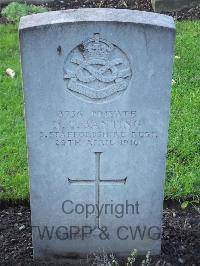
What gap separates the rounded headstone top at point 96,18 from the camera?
3.13 meters

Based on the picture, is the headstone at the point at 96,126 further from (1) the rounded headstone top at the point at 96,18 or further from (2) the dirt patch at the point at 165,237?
(2) the dirt patch at the point at 165,237

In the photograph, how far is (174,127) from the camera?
5250 millimetres

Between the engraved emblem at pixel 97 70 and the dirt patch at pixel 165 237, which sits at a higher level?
the engraved emblem at pixel 97 70

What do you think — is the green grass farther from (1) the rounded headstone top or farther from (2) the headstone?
(1) the rounded headstone top

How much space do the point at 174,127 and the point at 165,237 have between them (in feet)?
4.75

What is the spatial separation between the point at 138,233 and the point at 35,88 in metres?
1.13

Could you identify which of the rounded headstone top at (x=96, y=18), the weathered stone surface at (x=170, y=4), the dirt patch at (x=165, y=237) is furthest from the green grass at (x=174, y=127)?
the rounded headstone top at (x=96, y=18)

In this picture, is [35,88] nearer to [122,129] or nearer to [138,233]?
[122,129]

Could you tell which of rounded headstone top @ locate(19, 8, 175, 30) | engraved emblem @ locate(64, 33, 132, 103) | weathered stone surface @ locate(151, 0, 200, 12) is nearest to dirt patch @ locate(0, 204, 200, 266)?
engraved emblem @ locate(64, 33, 132, 103)

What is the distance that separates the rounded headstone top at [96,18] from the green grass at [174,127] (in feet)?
5.12

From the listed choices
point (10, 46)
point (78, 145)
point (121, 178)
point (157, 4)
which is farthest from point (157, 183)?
point (157, 4)

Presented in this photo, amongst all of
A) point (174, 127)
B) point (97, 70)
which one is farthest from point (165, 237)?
point (174, 127)

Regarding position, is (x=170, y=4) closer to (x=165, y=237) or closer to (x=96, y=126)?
(x=165, y=237)

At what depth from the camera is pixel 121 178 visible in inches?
141
